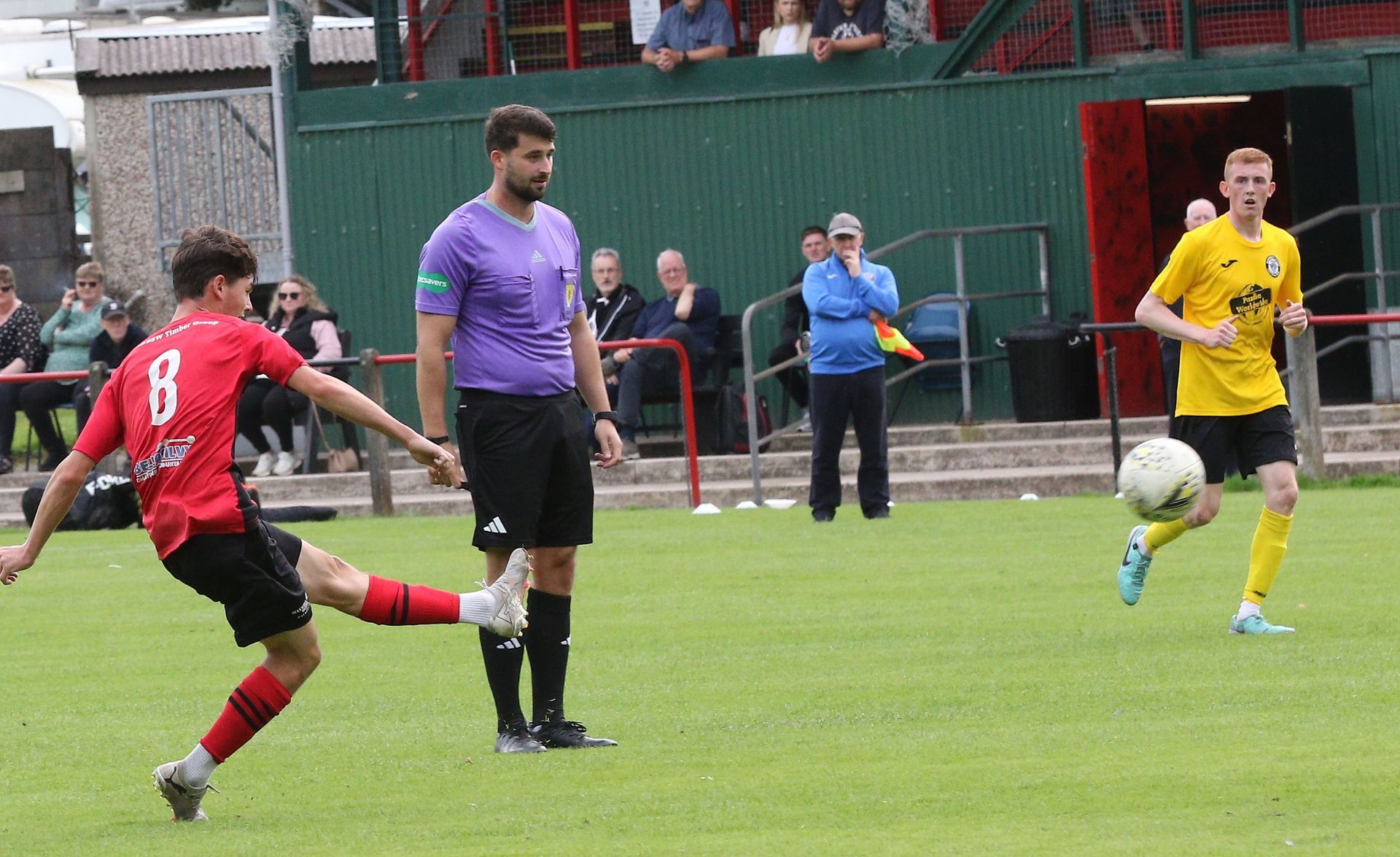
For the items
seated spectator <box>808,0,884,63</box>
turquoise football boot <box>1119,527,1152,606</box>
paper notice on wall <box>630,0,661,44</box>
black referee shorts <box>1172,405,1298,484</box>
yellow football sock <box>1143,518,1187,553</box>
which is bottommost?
turquoise football boot <box>1119,527,1152,606</box>

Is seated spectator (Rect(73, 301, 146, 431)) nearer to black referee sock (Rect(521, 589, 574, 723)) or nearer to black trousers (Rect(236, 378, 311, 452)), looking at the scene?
black trousers (Rect(236, 378, 311, 452))

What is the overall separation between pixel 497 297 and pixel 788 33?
48.9ft

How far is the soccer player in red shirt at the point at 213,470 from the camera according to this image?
6.07 m

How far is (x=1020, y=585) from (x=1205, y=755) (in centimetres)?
483

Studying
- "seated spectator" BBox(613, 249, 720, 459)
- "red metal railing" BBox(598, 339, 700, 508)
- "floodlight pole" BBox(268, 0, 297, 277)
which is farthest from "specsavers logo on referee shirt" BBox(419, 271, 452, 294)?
"floodlight pole" BBox(268, 0, 297, 277)

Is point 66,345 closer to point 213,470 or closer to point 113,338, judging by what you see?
point 113,338

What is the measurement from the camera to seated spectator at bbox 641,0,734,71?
21.4 metres

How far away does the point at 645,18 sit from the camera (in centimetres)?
2231

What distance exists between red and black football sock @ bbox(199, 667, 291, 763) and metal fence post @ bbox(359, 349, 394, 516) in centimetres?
1132

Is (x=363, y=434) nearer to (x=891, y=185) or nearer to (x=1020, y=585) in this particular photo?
(x=891, y=185)

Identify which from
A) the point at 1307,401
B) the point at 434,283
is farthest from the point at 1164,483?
the point at 1307,401

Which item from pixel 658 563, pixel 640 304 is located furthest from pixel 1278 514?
pixel 640 304

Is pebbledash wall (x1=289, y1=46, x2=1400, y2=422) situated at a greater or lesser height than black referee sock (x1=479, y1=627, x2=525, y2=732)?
greater

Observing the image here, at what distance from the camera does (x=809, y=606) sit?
10867mm
